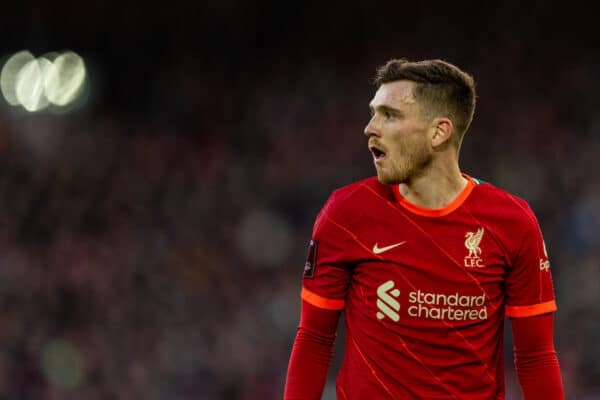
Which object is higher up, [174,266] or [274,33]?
[274,33]

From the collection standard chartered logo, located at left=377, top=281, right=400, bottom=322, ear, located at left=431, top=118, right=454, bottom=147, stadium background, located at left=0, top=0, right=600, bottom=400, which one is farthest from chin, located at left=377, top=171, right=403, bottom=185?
stadium background, located at left=0, top=0, right=600, bottom=400

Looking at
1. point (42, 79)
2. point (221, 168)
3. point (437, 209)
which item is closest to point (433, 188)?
point (437, 209)

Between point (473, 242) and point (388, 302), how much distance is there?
239 mm

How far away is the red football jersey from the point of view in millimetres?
1802

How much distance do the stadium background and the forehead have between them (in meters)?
3.74

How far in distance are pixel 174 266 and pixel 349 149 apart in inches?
67.0

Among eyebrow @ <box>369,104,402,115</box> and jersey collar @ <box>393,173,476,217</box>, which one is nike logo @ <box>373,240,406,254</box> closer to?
jersey collar @ <box>393,173,476,217</box>

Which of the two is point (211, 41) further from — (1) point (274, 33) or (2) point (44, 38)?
(2) point (44, 38)

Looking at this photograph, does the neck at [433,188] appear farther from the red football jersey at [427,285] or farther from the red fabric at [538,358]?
the red fabric at [538,358]

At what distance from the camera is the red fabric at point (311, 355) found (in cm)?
186

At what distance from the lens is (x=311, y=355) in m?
1.88

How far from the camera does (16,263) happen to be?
6.63 metres

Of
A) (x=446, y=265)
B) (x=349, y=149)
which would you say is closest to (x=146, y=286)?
(x=349, y=149)

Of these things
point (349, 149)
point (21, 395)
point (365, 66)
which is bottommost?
point (21, 395)
